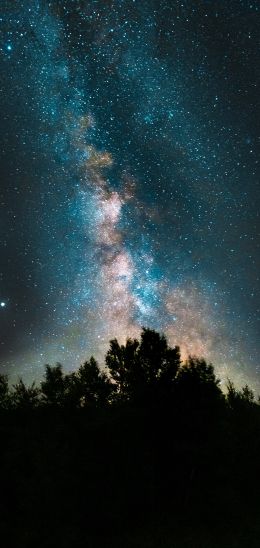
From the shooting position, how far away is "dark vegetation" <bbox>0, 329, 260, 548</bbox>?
16.6 m

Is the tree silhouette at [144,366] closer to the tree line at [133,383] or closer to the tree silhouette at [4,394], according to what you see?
the tree line at [133,383]

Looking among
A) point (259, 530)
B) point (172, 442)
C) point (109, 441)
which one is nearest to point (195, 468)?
point (172, 442)

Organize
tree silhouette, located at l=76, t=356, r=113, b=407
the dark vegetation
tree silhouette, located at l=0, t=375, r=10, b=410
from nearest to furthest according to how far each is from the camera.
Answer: the dark vegetation < tree silhouette, located at l=0, t=375, r=10, b=410 < tree silhouette, located at l=76, t=356, r=113, b=407

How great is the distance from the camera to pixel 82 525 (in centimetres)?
1900

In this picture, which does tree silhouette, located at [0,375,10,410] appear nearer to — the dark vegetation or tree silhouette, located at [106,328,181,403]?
A: the dark vegetation

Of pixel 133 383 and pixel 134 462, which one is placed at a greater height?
pixel 133 383

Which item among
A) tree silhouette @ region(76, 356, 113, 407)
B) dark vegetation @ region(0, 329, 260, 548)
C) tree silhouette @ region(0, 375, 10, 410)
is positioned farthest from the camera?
tree silhouette @ region(76, 356, 113, 407)

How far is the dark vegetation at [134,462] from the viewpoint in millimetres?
16595

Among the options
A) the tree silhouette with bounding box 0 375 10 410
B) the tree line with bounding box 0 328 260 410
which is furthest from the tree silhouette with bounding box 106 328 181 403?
the tree silhouette with bounding box 0 375 10 410

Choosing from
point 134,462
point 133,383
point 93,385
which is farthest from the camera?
point 93,385

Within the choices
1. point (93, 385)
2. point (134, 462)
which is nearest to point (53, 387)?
point (93, 385)

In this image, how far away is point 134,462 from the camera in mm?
22188

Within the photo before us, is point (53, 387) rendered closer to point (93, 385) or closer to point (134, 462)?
point (93, 385)

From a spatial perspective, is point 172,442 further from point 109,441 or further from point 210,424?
point 109,441
